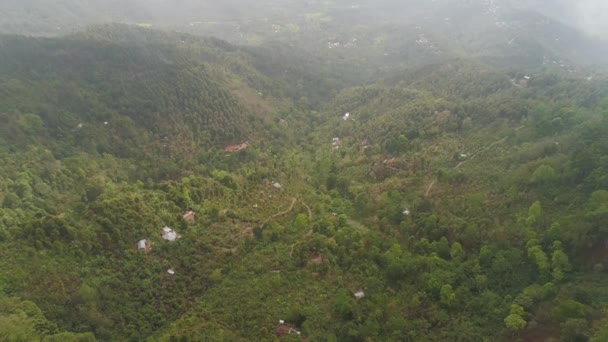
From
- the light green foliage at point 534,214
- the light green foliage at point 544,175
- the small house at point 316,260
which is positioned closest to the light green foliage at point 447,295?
the light green foliage at point 534,214

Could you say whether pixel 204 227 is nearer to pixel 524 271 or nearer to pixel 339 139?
pixel 524 271

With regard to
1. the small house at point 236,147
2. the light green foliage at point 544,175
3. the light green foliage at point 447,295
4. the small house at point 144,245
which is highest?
the light green foliage at point 544,175

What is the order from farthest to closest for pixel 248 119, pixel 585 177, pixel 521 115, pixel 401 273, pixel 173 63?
pixel 173 63 < pixel 248 119 < pixel 521 115 < pixel 585 177 < pixel 401 273

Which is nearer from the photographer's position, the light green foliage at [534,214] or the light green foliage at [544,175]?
the light green foliage at [534,214]

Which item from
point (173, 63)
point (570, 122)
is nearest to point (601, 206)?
point (570, 122)

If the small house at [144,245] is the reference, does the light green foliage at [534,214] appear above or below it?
above

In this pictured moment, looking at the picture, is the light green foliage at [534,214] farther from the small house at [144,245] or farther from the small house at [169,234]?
the small house at [144,245]

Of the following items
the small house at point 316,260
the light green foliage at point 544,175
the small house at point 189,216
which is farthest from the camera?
the small house at point 189,216

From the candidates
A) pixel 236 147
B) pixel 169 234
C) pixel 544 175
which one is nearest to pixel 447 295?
pixel 544 175
